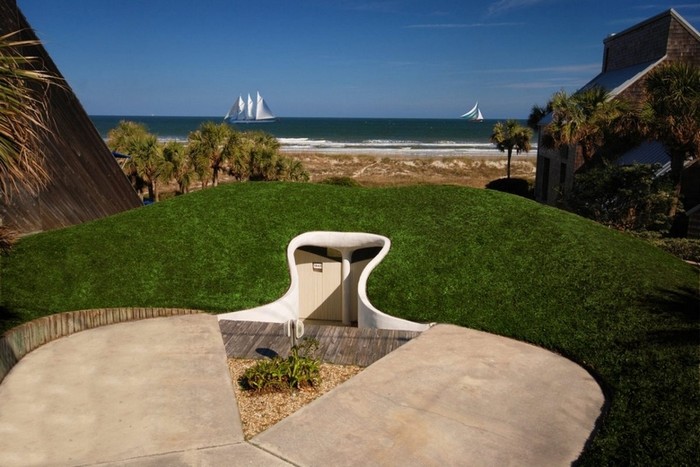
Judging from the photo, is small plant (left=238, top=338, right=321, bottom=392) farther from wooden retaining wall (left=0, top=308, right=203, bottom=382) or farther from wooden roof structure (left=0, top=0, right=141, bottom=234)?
wooden roof structure (left=0, top=0, right=141, bottom=234)

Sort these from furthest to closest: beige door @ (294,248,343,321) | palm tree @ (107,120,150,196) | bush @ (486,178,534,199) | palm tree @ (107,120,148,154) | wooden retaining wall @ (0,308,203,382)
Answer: bush @ (486,178,534,199) < palm tree @ (107,120,148,154) < palm tree @ (107,120,150,196) < beige door @ (294,248,343,321) < wooden retaining wall @ (0,308,203,382)

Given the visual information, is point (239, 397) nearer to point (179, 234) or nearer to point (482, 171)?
point (179, 234)

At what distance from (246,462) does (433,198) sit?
42.7ft

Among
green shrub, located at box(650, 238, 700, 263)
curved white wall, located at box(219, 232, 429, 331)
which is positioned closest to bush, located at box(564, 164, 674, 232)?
green shrub, located at box(650, 238, 700, 263)

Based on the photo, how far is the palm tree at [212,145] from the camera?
1078 inches

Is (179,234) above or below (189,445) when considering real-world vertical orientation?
above

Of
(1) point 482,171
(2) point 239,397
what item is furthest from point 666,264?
(1) point 482,171

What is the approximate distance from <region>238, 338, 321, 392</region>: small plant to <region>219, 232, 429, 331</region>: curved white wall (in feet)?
10.7

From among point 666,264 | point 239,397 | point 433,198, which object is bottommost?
point 239,397

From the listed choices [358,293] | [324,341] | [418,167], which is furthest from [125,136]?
[418,167]

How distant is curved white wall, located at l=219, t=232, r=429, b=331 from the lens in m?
12.5

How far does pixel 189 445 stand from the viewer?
7410 millimetres

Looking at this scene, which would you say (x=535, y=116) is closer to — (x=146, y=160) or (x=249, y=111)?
(x=146, y=160)

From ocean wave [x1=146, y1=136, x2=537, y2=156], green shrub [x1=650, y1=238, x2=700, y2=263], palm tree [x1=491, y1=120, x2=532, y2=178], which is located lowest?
green shrub [x1=650, y1=238, x2=700, y2=263]
